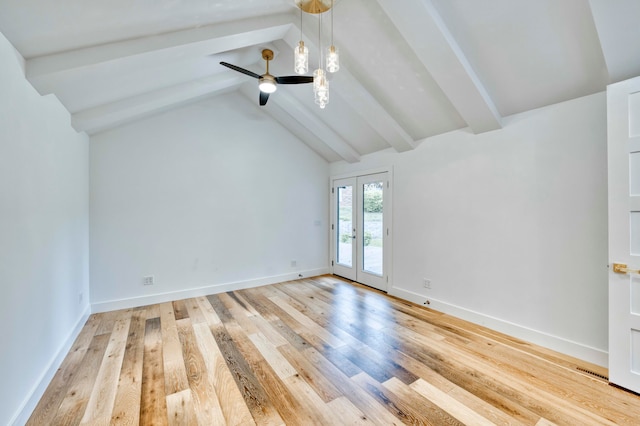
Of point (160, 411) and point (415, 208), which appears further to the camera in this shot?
point (415, 208)

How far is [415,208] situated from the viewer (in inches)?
157

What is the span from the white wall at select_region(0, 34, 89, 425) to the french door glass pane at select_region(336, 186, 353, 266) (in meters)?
4.05

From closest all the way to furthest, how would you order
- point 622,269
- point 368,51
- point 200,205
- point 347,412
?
1. point 347,412
2. point 622,269
3. point 368,51
4. point 200,205

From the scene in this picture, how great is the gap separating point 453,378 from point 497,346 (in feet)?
2.91

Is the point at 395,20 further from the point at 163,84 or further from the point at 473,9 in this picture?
the point at 163,84

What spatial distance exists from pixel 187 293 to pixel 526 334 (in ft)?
14.7

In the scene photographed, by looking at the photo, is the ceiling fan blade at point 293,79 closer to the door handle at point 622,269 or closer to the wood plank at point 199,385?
the wood plank at point 199,385

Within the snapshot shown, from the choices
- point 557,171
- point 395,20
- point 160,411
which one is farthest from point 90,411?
point 557,171

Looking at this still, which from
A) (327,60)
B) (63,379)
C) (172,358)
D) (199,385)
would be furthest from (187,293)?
(327,60)

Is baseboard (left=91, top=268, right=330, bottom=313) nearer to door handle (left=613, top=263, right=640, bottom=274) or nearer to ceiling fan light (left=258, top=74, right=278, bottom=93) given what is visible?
ceiling fan light (left=258, top=74, right=278, bottom=93)

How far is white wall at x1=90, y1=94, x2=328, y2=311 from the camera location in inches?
148

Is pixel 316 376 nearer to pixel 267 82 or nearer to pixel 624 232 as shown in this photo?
pixel 624 232

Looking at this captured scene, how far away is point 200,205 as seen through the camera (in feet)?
14.3

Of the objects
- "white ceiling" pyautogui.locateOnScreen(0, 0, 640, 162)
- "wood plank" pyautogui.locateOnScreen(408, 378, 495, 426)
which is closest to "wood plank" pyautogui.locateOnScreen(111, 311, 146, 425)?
"wood plank" pyautogui.locateOnScreen(408, 378, 495, 426)
